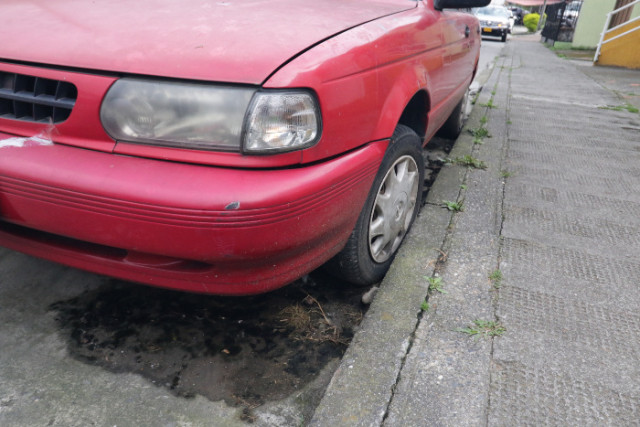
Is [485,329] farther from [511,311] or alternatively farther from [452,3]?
[452,3]

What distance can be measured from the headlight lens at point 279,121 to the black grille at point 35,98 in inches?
24.6

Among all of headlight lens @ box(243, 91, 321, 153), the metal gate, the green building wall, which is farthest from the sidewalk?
the metal gate

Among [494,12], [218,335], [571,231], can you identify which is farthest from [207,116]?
[494,12]

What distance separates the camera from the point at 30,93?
1.57 m

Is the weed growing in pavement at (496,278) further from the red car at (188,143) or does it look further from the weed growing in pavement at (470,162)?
the weed growing in pavement at (470,162)

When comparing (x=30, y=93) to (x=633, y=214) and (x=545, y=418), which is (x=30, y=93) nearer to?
(x=545, y=418)

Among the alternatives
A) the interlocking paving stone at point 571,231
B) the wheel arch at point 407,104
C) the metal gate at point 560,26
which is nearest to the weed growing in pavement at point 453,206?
the interlocking paving stone at point 571,231

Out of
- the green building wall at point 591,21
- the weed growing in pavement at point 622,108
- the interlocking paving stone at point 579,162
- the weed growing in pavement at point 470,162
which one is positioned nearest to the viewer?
the weed growing in pavement at point 470,162

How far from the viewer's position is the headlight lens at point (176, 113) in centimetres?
139

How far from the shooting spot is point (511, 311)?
1.84 m

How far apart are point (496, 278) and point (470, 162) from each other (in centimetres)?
149

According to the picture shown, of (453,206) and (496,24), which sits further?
(496,24)

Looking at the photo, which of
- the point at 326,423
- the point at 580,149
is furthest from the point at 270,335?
the point at 580,149

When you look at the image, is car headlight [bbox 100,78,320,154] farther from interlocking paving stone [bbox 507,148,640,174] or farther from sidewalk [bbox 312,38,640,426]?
interlocking paving stone [bbox 507,148,640,174]
